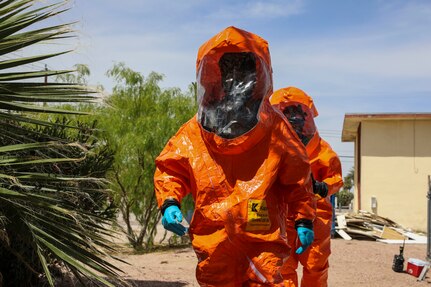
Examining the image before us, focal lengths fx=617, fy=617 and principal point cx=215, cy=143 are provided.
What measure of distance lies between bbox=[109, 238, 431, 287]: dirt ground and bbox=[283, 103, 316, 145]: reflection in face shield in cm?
230

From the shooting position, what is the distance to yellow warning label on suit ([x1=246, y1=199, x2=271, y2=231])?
3438mm

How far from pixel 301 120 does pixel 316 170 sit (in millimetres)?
481

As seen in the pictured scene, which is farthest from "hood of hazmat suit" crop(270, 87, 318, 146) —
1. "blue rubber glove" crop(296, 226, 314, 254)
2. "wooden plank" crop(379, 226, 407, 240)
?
"wooden plank" crop(379, 226, 407, 240)

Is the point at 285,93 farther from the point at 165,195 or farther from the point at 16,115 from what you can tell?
the point at 16,115

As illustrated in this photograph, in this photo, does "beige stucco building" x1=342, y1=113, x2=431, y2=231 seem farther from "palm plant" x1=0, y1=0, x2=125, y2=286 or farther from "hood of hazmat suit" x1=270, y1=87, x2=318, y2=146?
"palm plant" x1=0, y1=0, x2=125, y2=286

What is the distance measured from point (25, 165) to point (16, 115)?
278mm

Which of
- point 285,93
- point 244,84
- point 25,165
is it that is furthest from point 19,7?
point 285,93

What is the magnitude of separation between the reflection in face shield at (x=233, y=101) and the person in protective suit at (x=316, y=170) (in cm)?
192

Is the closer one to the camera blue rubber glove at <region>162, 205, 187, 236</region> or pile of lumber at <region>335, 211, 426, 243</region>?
blue rubber glove at <region>162, 205, 187, 236</region>

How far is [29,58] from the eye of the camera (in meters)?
3.37

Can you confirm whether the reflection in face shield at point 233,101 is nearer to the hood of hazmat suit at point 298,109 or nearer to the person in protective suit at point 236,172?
the person in protective suit at point 236,172

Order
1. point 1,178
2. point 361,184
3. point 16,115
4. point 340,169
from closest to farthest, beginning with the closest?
point 1,178
point 16,115
point 340,169
point 361,184

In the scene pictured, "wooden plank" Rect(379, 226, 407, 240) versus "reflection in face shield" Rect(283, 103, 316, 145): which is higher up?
"reflection in face shield" Rect(283, 103, 316, 145)

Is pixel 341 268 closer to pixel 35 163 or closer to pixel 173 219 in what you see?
pixel 173 219
